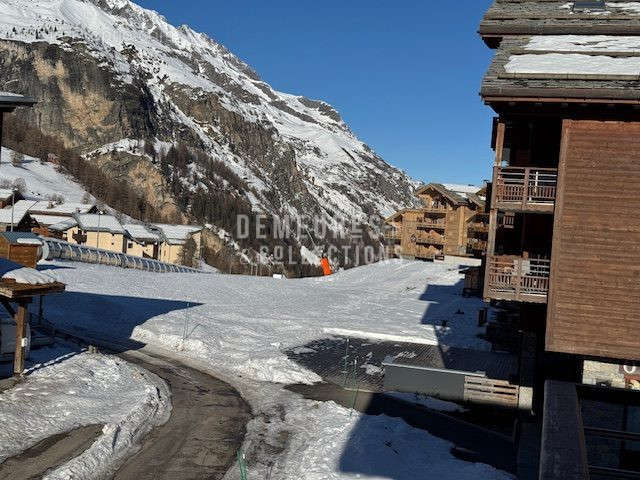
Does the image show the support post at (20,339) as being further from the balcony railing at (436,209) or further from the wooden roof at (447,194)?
the balcony railing at (436,209)

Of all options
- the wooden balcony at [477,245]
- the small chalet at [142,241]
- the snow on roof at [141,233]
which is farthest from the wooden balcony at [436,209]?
Answer: the small chalet at [142,241]

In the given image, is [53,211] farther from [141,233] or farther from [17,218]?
[17,218]

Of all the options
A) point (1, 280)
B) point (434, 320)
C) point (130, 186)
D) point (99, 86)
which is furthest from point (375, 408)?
point (99, 86)

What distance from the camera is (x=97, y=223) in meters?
91.8

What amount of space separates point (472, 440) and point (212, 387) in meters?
9.51

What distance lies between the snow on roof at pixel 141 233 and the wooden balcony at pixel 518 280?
84179 millimetres

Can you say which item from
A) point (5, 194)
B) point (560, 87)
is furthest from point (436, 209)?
point (560, 87)

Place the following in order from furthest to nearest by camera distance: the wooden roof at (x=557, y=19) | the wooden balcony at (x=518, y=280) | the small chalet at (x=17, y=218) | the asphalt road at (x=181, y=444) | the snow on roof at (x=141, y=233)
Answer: the snow on roof at (x=141, y=233)
the small chalet at (x=17, y=218)
the wooden roof at (x=557, y=19)
the wooden balcony at (x=518, y=280)
the asphalt road at (x=181, y=444)

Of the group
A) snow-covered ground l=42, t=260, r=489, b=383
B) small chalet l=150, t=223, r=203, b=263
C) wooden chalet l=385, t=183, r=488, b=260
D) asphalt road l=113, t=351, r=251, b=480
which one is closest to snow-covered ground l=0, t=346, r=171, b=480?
asphalt road l=113, t=351, r=251, b=480

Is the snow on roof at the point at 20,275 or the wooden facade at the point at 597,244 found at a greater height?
the wooden facade at the point at 597,244

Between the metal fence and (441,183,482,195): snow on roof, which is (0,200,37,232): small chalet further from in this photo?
(441,183,482,195): snow on roof

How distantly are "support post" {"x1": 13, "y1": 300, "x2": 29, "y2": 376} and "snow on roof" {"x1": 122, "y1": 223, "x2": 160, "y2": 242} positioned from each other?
78199mm

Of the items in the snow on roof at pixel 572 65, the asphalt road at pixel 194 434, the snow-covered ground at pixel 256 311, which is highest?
the snow on roof at pixel 572 65

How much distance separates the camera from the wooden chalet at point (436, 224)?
3179 inches
